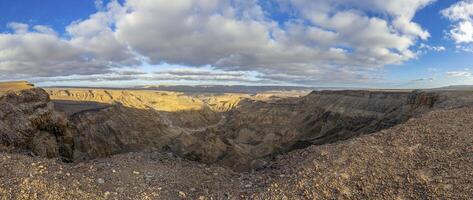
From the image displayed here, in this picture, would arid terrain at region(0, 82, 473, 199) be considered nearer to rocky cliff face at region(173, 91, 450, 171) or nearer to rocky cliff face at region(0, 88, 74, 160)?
rocky cliff face at region(0, 88, 74, 160)

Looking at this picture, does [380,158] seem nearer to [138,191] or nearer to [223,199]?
[223,199]

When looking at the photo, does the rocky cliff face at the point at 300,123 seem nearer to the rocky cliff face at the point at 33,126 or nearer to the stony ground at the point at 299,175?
the rocky cliff face at the point at 33,126

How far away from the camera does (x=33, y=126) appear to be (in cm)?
1952

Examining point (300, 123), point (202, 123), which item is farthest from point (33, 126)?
point (202, 123)

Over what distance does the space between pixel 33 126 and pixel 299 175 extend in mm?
14304

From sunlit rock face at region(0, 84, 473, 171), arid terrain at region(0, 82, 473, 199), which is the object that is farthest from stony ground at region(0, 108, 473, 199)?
sunlit rock face at region(0, 84, 473, 171)

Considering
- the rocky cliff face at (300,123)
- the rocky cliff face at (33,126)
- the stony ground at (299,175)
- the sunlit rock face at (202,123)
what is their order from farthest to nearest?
the rocky cliff face at (300,123)
the sunlit rock face at (202,123)
the rocky cliff face at (33,126)
the stony ground at (299,175)

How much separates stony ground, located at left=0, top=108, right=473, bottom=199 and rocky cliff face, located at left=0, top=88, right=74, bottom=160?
18.4ft

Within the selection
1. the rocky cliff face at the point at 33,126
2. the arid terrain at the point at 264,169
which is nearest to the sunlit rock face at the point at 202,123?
the rocky cliff face at the point at 33,126

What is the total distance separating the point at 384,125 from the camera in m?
38.6

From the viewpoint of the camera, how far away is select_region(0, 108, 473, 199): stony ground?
33.9 ft

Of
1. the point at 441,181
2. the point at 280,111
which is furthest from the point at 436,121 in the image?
the point at 280,111

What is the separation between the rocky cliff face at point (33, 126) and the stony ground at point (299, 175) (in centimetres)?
561

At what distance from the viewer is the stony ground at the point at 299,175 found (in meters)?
10.3
